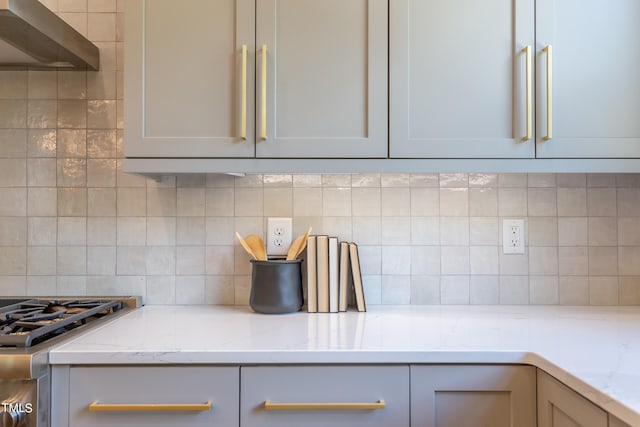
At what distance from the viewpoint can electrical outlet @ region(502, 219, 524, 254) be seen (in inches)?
64.1

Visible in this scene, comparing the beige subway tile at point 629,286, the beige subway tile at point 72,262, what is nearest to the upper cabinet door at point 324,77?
the beige subway tile at point 72,262

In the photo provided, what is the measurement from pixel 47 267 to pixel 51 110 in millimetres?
542

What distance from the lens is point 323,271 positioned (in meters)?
1.51

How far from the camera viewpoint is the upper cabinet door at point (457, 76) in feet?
4.36

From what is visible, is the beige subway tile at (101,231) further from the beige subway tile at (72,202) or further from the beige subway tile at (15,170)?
the beige subway tile at (15,170)

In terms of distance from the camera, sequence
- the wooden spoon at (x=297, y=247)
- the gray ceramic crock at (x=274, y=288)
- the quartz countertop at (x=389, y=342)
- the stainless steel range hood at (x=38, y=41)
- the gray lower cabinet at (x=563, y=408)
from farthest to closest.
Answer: the wooden spoon at (x=297, y=247) → the gray ceramic crock at (x=274, y=288) → the stainless steel range hood at (x=38, y=41) → the quartz countertop at (x=389, y=342) → the gray lower cabinet at (x=563, y=408)

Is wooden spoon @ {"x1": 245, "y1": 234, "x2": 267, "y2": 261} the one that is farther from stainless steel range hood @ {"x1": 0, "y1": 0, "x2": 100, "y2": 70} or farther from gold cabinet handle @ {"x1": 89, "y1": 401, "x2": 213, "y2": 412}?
stainless steel range hood @ {"x1": 0, "y1": 0, "x2": 100, "y2": 70}

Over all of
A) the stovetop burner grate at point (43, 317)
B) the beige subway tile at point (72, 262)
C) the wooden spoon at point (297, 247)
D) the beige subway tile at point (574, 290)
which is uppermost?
the wooden spoon at point (297, 247)

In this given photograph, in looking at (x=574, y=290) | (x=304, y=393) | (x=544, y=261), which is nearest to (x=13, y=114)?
(x=304, y=393)

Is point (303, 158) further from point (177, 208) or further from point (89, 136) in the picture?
point (89, 136)

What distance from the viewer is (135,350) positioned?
3.47 feet

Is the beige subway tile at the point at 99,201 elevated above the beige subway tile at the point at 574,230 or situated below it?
above

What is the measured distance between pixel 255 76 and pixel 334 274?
0.65 m

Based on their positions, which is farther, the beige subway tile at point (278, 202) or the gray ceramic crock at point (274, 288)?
the beige subway tile at point (278, 202)
